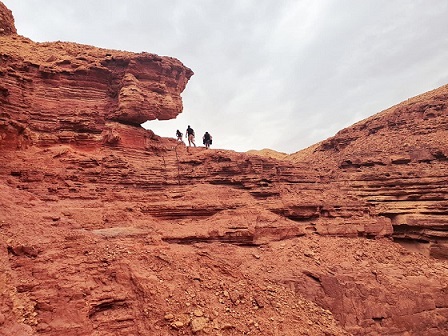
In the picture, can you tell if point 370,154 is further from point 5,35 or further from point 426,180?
point 5,35

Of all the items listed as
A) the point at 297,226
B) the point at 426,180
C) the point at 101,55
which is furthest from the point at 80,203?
the point at 426,180

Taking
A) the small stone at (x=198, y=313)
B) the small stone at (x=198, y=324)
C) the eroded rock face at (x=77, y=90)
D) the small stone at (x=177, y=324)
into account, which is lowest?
the small stone at (x=198, y=324)

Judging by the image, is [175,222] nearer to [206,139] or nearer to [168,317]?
[168,317]

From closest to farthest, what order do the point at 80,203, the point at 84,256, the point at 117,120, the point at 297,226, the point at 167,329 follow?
the point at 167,329
the point at 84,256
the point at 80,203
the point at 297,226
the point at 117,120

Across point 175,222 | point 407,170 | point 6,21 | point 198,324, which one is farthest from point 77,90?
point 407,170

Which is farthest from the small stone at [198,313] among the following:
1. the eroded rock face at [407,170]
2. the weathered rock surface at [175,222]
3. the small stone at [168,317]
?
the eroded rock face at [407,170]

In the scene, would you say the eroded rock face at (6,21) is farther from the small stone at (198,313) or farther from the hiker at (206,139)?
→ the small stone at (198,313)

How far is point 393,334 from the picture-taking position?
10.9 m

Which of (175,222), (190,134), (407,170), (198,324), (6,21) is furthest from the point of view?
(190,134)

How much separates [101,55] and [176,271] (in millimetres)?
15786

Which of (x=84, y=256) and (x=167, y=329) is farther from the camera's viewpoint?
(x=84, y=256)

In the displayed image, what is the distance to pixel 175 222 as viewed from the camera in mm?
13297

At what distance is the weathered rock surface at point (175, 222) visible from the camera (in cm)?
874

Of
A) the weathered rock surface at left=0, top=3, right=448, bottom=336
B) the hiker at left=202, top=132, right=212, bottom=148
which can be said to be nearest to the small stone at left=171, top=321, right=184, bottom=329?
the weathered rock surface at left=0, top=3, right=448, bottom=336
